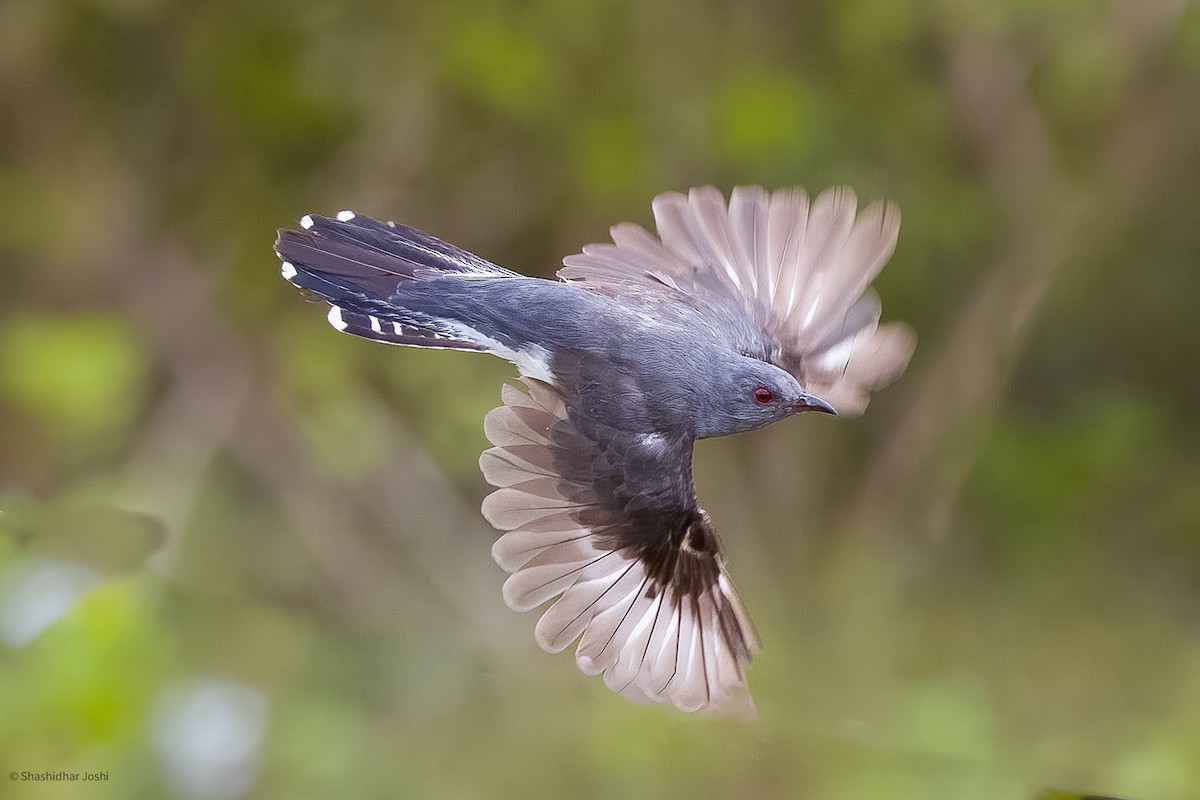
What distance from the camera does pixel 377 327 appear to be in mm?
969

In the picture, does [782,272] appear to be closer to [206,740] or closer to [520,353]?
[520,353]

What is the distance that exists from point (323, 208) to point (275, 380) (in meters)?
0.43

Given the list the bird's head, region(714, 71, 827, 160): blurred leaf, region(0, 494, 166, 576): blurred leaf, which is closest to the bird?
the bird's head

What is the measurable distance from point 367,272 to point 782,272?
439mm

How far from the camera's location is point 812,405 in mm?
998

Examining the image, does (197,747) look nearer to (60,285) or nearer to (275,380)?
(275,380)

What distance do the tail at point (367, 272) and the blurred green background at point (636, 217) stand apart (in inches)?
52.2

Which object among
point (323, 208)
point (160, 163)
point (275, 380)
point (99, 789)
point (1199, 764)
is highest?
point (160, 163)

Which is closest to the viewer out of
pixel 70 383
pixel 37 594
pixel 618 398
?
pixel 618 398

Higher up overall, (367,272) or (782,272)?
(782,272)

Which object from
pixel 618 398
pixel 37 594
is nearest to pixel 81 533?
pixel 37 594

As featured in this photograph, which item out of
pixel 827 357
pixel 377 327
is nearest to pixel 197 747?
pixel 377 327

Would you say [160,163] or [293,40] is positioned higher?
[293,40]

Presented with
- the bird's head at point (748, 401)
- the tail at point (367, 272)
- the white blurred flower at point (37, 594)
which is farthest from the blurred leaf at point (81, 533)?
the bird's head at point (748, 401)
